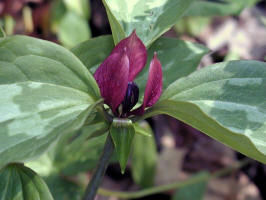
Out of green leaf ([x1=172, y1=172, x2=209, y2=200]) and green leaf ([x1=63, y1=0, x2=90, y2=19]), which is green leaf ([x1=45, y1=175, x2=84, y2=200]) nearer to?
green leaf ([x1=172, y1=172, x2=209, y2=200])

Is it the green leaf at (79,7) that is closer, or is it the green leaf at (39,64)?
the green leaf at (39,64)

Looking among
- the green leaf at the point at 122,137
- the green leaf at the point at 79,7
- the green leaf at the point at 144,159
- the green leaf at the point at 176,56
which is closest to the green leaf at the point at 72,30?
the green leaf at the point at 79,7

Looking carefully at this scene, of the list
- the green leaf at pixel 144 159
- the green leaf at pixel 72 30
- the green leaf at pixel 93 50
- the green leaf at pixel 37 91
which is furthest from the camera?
the green leaf at pixel 72 30

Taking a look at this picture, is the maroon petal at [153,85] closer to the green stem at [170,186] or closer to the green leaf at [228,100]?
the green leaf at [228,100]

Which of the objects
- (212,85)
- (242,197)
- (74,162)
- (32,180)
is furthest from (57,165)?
(242,197)

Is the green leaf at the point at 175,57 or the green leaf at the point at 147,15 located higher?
the green leaf at the point at 147,15

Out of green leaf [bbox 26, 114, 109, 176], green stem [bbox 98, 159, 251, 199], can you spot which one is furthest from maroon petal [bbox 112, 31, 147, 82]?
green stem [bbox 98, 159, 251, 199]

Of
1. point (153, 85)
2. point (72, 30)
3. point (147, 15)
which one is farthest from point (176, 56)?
point (72, 30)
